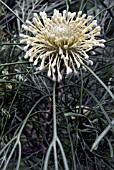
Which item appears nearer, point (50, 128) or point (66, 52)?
point (66, 52)

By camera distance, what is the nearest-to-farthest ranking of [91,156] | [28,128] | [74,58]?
[74,58] → [91,156] → [28,128]

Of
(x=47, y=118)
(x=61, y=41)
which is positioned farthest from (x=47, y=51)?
(x=47, y=118)

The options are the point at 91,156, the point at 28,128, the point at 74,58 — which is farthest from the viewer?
the point at 28,128

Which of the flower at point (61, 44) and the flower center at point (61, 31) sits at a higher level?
the flower center at point (61, 31)

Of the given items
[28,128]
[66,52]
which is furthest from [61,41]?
[28,128]

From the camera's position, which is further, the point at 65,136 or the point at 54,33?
the point at 65,136

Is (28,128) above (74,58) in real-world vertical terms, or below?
below

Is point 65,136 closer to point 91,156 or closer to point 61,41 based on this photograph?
point 91,156

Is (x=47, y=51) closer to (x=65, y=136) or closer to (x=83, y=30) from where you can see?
(x=83, y=30)

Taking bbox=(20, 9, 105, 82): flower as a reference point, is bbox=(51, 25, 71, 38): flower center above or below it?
above
